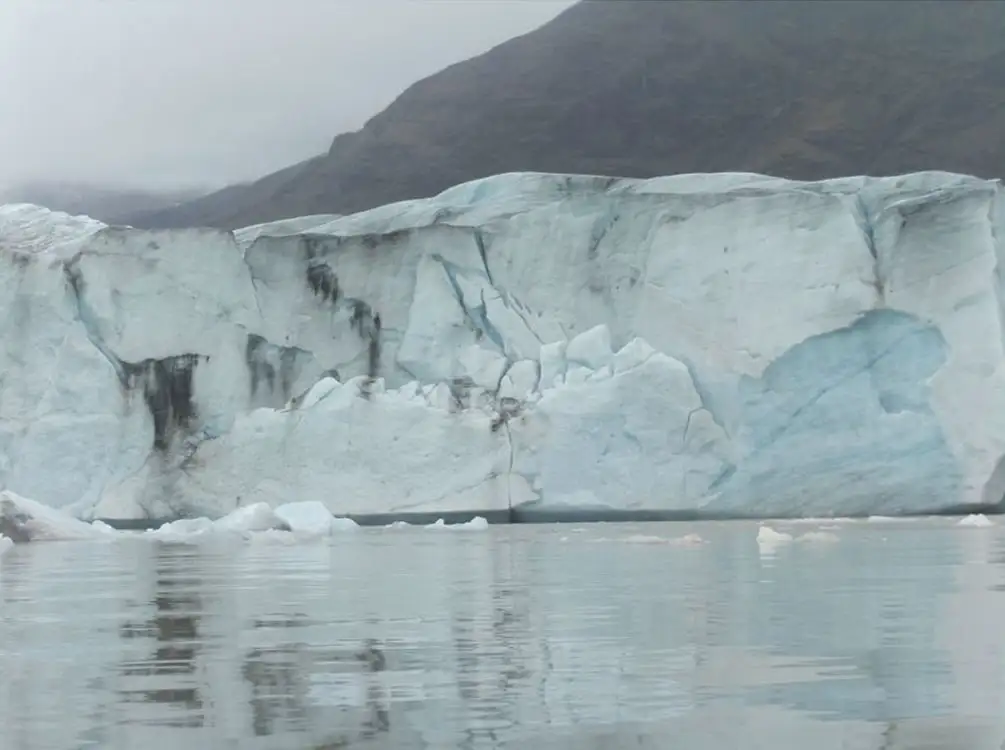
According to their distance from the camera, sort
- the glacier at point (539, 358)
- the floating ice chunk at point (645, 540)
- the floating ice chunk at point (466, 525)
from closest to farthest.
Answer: the floating ice chunk at point (645, 540) < the floating ice chunk at point (466, 525) < the glacier at point (539, 358)

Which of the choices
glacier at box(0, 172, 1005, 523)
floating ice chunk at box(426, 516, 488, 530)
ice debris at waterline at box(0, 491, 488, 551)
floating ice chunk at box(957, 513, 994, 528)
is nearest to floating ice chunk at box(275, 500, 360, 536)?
ice debris at waterline at box(0, 491, 488, 551)

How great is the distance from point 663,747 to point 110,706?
3.79 ft

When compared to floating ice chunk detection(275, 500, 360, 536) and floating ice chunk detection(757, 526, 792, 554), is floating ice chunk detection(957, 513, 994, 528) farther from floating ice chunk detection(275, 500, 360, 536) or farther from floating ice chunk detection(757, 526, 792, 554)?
floating ice chunk detection(275, 500, 360, 536)

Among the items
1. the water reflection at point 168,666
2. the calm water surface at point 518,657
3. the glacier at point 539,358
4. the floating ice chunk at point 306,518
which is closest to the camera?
the calm water surface at point 518,657

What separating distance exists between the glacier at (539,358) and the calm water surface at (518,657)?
5784 mm

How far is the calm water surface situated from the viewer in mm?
2430

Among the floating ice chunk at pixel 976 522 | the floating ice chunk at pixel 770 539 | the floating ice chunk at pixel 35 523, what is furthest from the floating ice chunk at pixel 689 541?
the floating ice chunk at pixel 35 523

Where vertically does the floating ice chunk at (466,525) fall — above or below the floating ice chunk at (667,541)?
below

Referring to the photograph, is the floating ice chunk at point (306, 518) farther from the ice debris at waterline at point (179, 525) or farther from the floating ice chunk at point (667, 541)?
the floating ice chunk at point (667, 541)

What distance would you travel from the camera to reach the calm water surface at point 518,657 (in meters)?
2.43

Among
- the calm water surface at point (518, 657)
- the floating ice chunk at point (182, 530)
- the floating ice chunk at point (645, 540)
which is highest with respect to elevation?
the calm water surface at point (518, 657)

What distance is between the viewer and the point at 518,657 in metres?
3.39

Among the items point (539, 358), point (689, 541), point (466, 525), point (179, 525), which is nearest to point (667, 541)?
point (689, 541)

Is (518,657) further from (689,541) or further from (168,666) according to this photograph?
(689,541)
